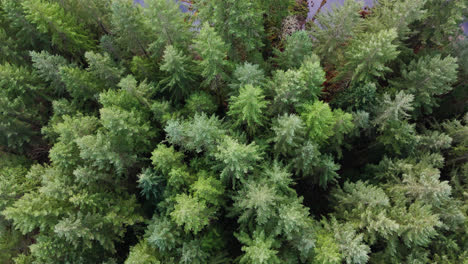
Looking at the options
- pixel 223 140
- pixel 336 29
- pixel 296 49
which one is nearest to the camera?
pixel 223 140

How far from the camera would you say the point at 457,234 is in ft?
31.0

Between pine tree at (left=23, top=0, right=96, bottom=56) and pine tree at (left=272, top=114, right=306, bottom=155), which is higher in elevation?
pine tree at (left=272, top=114, right=306, bottom=155)

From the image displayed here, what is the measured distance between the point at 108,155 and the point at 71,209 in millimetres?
2321

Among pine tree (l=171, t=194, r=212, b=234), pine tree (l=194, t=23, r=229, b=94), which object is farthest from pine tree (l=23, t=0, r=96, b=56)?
pine tree (l=171, t=194, r=212, b=234)

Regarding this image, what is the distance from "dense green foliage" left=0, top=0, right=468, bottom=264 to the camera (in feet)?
27.5

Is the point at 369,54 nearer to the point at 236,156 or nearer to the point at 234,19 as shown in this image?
the point at 234,19

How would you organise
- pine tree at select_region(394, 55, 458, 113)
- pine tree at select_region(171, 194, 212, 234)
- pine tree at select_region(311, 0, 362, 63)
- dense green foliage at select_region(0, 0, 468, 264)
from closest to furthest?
1. pine tree at select_region(171, 194, 212, 234)
2. dense green foliage at select_region(0, 0, 468, 264)
3. pine tree at select_region(394, 55, 458, 113)
4. pine tree at select_region(311, 0, 362, 63)

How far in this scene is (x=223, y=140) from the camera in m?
8.77

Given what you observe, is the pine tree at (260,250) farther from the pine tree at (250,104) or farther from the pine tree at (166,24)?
the pine tree at (166,24)

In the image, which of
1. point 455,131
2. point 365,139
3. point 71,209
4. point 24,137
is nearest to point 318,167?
point 365,139

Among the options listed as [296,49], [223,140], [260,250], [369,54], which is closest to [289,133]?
[223,140]

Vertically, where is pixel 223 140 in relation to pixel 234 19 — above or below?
below

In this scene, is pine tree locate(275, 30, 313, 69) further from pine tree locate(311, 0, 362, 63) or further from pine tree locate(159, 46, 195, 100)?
pine tree locate(159, 46, 195, 100)

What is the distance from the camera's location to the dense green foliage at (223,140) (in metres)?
8.38
